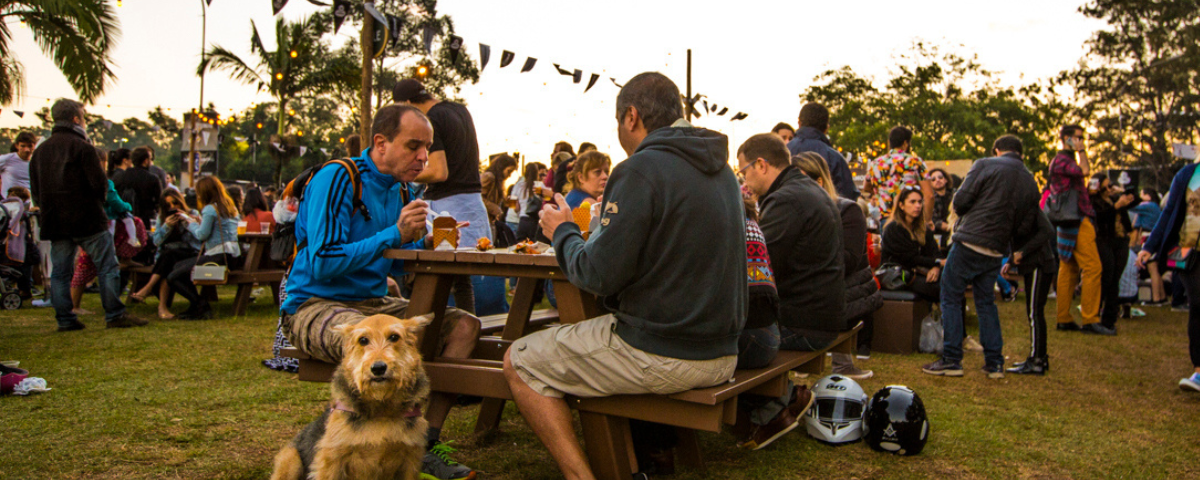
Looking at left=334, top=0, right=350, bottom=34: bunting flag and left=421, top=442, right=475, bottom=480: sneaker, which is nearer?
left=421, top=442, right=475, bottom=480: sneaker

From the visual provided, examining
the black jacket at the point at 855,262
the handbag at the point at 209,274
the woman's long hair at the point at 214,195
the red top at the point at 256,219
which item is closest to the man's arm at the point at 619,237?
the black jacket at the point at 855,262

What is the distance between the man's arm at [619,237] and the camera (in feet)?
8.16

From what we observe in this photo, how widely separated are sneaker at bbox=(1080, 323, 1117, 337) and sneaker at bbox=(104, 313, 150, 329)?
9.72 m

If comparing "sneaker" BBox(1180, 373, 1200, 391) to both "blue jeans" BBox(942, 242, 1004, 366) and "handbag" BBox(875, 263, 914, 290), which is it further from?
"handbag" BBox(875, 263, 914, 290)

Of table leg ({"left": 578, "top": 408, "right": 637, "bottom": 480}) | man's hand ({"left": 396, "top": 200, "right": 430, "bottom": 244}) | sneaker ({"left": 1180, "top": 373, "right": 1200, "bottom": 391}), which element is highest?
man's hand ({"left": 396, "top": 200, "right": 430, "bottom": 244})

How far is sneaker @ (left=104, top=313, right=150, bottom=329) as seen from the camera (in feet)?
23.6

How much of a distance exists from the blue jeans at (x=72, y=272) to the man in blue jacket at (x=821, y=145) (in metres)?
6.11

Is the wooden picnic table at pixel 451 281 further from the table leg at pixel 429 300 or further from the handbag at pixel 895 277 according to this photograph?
the handbag at pixel 895 277

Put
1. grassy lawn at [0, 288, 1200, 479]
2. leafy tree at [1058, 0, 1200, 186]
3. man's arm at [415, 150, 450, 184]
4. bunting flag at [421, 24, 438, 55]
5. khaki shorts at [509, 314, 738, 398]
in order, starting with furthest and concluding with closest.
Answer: leafy tree at [1058, 0, 1200, 186] → bunting flag at [421, 24, 438, 55] → man's arm at [415, 150, 450, 184] → grassy lawn at [0, 288, 1200, 479] → khaki shorts at [509, 314, 738, 398]

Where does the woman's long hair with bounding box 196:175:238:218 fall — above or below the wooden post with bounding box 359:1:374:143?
below

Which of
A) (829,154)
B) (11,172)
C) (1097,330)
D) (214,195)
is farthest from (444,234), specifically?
(11,172)

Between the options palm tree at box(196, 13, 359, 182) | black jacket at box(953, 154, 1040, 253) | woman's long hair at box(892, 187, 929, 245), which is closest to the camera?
black jacket at box(953, 154, 1040, 253)

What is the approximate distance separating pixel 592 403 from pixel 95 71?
47.6 feet

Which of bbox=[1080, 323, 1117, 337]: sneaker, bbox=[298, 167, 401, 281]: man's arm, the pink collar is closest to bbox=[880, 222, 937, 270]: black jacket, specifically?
bbox=[1080, 323, 1117, 337]: sneaker
